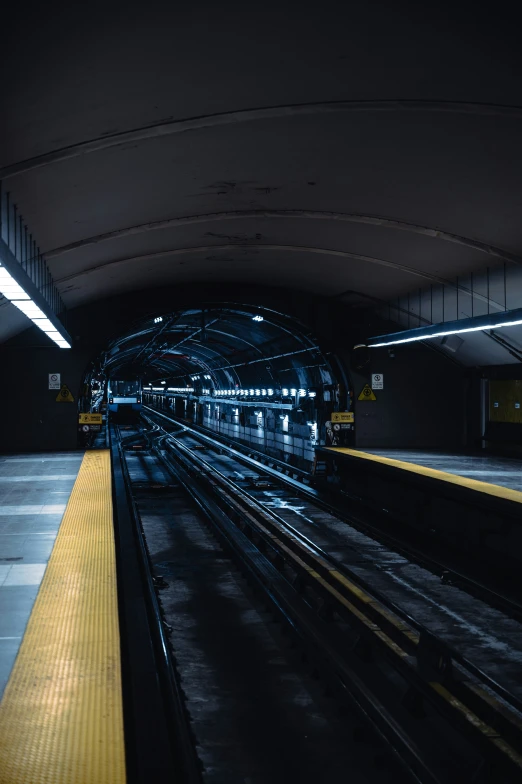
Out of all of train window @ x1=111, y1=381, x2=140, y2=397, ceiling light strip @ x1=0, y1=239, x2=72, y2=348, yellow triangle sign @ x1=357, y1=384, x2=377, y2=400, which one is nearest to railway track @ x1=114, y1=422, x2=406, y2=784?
ceiling light strip @ x1=0, y1=239, x2=72, y2=348

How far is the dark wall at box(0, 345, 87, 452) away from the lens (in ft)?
55.2

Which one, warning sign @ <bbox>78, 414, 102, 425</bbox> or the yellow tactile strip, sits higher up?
warning sign @ <bbox>78, 414, 102, 425</bbox>

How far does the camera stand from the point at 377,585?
8.47 meters

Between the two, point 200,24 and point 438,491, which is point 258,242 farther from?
point 200,24

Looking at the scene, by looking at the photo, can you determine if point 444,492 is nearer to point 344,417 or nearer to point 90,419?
point 344,417

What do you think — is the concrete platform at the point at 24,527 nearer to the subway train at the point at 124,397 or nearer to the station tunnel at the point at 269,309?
the station tunnel at the point at 269,309

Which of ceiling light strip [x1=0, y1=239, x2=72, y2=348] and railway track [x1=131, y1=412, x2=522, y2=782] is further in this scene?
ceiling light strip [x1=0, y1=239, x2=72, y2=348]

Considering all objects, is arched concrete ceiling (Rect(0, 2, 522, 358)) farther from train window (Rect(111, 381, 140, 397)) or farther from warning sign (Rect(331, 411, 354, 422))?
train window (Rect(111, 381, 140, 397))

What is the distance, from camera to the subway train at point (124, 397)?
42.7 metres

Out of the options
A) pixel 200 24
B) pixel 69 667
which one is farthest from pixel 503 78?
pixel 69 667

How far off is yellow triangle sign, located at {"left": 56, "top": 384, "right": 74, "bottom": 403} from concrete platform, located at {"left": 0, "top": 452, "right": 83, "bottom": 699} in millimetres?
1354

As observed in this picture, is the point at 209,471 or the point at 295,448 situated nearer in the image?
the point at 209,471

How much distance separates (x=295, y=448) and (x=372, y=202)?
14082 mm

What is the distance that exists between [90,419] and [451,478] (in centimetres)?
973
